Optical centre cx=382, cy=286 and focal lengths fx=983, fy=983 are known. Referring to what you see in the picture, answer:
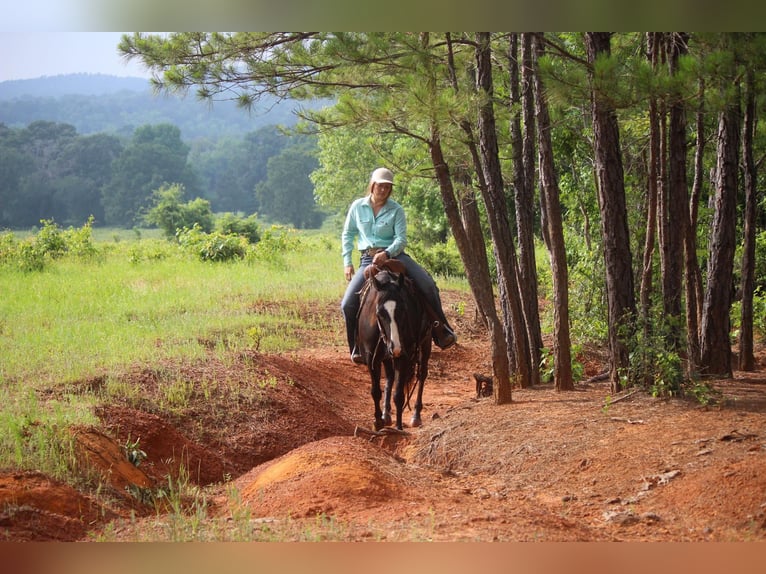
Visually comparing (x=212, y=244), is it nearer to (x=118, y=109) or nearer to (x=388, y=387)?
(x=118, y=109)

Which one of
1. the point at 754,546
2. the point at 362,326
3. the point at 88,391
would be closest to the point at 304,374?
the point at 362,326

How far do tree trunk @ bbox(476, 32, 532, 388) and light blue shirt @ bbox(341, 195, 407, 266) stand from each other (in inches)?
39.0

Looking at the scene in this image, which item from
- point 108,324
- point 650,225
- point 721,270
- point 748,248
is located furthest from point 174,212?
point 748,248

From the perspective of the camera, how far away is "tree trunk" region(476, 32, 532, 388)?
759 centimetres

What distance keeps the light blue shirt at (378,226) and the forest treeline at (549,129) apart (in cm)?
57

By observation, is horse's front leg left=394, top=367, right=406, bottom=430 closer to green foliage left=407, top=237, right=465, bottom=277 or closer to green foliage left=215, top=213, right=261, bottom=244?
green foliage left=215, top=213, right=261, bottom=244

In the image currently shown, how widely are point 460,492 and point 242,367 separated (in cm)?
292

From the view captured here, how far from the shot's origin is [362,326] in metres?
7.02

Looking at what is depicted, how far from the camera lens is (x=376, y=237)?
272 inches

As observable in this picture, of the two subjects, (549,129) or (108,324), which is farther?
(108,324)

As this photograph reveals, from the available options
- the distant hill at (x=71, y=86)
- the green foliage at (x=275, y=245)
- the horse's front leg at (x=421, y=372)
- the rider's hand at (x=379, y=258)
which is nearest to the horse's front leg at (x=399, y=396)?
the horse's front leg at (x=421, y=372)

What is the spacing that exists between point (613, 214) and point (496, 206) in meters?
1.37
